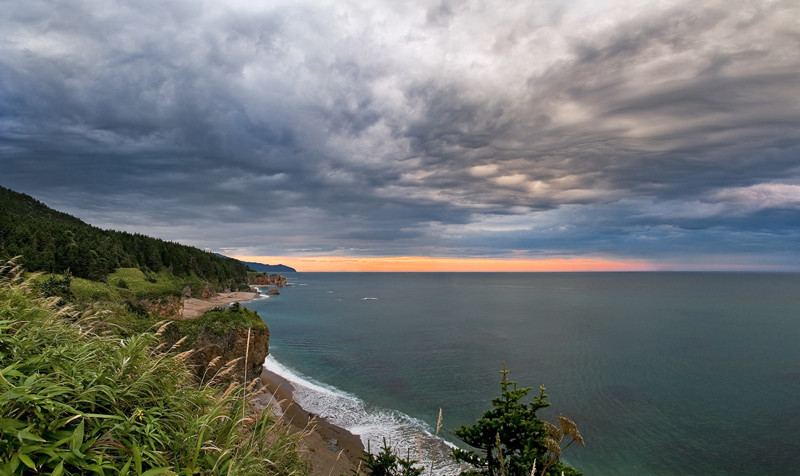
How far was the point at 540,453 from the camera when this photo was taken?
32.0 feet

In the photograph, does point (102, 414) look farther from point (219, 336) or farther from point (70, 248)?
point (70, 248)

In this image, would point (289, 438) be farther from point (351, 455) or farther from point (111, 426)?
point (351, 455)

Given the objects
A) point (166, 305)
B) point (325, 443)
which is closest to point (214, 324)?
point (325, 443)

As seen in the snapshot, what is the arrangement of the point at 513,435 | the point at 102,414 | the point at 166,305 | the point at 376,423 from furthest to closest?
the point at 166,305, the point at 376,423, the point at 513,435, the point at 102,414

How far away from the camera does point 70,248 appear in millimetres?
43531

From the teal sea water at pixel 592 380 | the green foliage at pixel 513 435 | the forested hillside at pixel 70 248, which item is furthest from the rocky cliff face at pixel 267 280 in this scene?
the green foliage at pixel 513 435

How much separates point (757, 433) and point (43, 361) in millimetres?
37219

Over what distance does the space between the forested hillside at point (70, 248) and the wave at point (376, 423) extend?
783 inches

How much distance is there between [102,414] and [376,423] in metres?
24.4

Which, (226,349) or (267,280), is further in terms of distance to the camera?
(267,280)

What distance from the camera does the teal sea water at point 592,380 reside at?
2273 centimetres

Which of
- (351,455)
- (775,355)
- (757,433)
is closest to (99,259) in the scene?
(351,455)

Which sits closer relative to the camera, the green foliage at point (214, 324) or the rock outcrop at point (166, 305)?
the green foliage at point (214, 324)

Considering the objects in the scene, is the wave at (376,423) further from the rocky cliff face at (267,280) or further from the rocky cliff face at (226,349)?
the rocky cliff face at (267,280)
